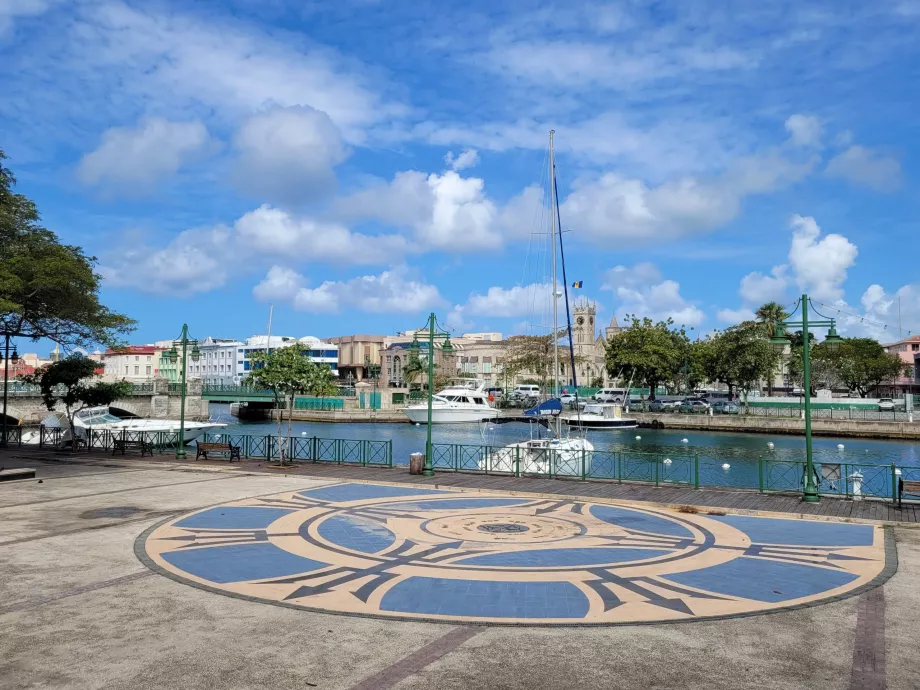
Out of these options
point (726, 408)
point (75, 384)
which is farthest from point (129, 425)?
point (726, 408)

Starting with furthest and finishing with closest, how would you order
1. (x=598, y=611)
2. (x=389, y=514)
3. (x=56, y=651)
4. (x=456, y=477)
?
(x=456, y=477) < (x=389, y=514) < (x=598, y=611) < (x=56, y=651)

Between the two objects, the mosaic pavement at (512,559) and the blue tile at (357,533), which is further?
the blue tile at (357,533)

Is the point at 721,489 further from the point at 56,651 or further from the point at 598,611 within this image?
the point at 56,651

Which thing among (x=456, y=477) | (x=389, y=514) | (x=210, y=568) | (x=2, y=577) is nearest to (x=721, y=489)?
(x=456, y=477)

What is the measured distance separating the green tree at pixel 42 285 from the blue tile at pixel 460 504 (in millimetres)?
15613

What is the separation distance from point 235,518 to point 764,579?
11.6 metres

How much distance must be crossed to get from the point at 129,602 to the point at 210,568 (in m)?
2.08

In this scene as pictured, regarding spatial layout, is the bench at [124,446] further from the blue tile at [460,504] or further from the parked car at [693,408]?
the parked car at [693,408]

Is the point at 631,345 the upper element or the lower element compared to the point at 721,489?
upper

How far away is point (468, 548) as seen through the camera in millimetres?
14164

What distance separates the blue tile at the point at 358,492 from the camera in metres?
20.4

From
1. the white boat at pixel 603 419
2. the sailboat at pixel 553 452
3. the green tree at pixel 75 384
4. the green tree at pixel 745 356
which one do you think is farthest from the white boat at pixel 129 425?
the green tree at pixel 745 356

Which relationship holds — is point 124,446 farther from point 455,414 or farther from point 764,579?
point 455,414

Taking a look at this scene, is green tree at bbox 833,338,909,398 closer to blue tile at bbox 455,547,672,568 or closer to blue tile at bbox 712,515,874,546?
blue tile at bbox 712,515,874,546
